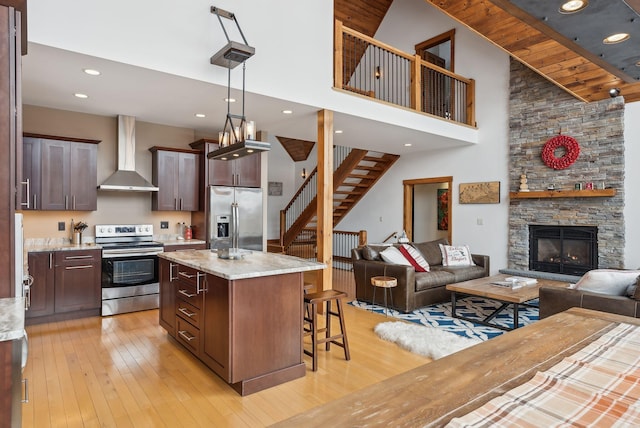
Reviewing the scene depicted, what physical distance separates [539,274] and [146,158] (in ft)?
20.7

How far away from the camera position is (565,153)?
620cm

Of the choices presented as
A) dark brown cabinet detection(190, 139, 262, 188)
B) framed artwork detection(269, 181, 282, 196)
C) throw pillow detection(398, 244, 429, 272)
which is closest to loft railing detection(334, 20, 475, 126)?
dark brown cabinet detection(190, 139, 262, 188)

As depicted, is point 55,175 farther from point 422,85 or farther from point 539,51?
point 422,85

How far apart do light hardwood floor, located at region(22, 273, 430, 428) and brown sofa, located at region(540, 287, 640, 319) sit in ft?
4.45

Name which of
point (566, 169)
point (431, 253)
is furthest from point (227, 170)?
point (566, 169)

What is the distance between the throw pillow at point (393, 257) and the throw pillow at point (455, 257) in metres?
1.04

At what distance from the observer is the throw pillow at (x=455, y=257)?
6066 millimetres

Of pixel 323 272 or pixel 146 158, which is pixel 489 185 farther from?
pixel 146 158

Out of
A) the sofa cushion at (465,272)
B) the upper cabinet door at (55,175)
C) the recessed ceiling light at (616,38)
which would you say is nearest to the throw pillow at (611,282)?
the sofa cushion at (465,272)

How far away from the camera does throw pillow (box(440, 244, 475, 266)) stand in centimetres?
607

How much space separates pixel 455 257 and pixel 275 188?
6737 millimetres

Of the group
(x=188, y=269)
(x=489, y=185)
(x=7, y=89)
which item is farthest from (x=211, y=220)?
(x=489, y=185)

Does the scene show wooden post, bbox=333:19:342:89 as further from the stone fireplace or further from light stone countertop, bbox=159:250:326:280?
the stone fireplace

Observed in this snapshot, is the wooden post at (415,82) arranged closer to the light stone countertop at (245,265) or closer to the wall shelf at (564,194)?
the wall shelf at (564,194)
